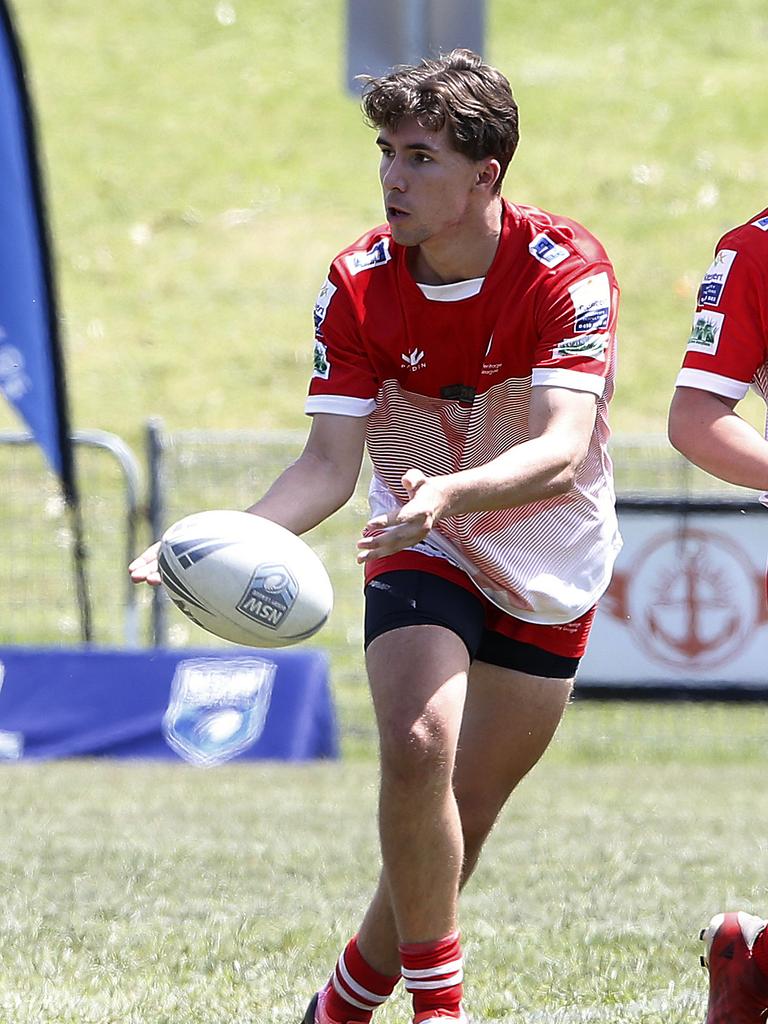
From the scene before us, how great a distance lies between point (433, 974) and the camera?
12.9ft

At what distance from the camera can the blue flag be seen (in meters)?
10.9

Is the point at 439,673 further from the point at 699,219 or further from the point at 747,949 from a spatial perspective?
the point at 699,219

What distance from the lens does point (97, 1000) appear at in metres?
4.55

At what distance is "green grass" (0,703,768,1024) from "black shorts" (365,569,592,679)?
92cm

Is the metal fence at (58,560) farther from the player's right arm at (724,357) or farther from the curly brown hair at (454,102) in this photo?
the player's right arm at (724,357)

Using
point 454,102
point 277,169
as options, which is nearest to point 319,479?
point 454,102

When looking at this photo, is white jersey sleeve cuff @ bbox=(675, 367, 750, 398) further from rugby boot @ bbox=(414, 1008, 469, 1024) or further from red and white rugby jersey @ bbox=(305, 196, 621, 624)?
rugby boot @ bbox=(414, 1008, 469, 1024)

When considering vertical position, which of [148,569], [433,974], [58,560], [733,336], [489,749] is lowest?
[58,560]

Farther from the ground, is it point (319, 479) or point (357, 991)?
point (319, 479)

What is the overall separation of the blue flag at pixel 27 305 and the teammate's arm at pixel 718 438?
7.63m

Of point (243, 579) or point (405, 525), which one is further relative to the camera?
point (243, 579)

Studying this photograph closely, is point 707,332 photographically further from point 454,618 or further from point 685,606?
point 685,606

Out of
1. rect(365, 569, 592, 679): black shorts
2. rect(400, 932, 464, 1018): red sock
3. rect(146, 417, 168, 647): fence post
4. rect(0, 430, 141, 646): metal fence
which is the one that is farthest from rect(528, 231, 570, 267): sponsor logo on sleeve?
rect(0, 430, 141, 646): metal fence

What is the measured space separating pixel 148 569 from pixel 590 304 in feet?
3.93
